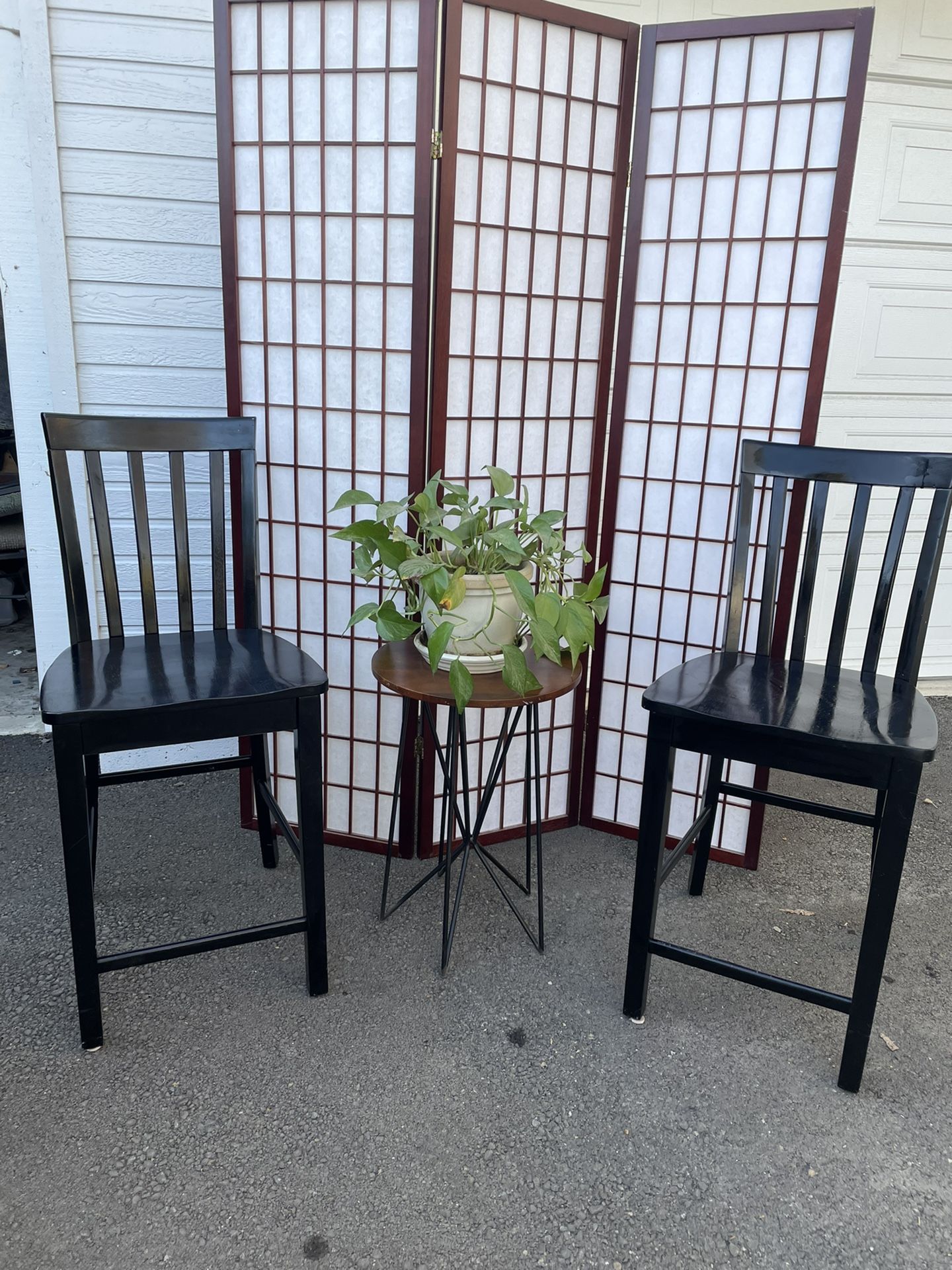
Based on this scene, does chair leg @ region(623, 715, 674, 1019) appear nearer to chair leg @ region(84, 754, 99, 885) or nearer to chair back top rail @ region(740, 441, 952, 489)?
chair back top rail @ region(740, 441, 952, 489)

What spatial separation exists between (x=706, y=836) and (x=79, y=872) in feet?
4.70

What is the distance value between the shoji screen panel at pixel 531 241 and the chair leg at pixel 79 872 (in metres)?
0.92

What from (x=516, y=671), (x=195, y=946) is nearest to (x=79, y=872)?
(x=195, y=946)

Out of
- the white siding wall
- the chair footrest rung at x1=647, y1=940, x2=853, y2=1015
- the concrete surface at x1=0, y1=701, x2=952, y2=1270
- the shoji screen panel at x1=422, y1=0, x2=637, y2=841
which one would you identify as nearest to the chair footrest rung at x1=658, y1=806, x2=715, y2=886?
the chair footrest rung at x1=647, y1=940, x2=853, y2=1015

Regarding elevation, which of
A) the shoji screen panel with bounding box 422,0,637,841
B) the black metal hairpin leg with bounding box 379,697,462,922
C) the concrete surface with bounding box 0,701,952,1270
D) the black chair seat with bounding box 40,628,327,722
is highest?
the shoji screen panel with bounding box 422,0,637,841

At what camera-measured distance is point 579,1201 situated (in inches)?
57.2

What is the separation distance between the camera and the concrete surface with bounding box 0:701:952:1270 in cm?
139

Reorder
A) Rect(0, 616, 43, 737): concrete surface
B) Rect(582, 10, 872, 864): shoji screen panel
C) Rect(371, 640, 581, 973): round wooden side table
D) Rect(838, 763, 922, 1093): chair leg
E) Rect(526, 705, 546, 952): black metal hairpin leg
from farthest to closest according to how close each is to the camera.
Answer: Rect(0, 616, 43, 737): concrete surface < Rect(582, 10, 872, 864): shoji screen panel < Rect(526, 705, 546, 952): black metal hairpin leg < Rect(371, 640, 581, 973): round wooden side table < Rect(838, 763, 922, 1093): chair leg

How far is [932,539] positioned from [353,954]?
61.7 inches

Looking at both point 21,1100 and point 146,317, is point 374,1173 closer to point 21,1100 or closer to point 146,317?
point 21,1100

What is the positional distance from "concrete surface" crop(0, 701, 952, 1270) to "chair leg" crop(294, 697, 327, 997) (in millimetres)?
123

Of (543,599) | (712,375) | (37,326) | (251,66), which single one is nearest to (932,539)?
(712,375)

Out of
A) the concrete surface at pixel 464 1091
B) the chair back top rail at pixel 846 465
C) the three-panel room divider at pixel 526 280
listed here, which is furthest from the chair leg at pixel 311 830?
the chair back top rail at pixel 846 465

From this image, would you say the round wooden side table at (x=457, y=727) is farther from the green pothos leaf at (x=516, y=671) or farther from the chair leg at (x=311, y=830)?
the chair leg at (x=311, y=830)
